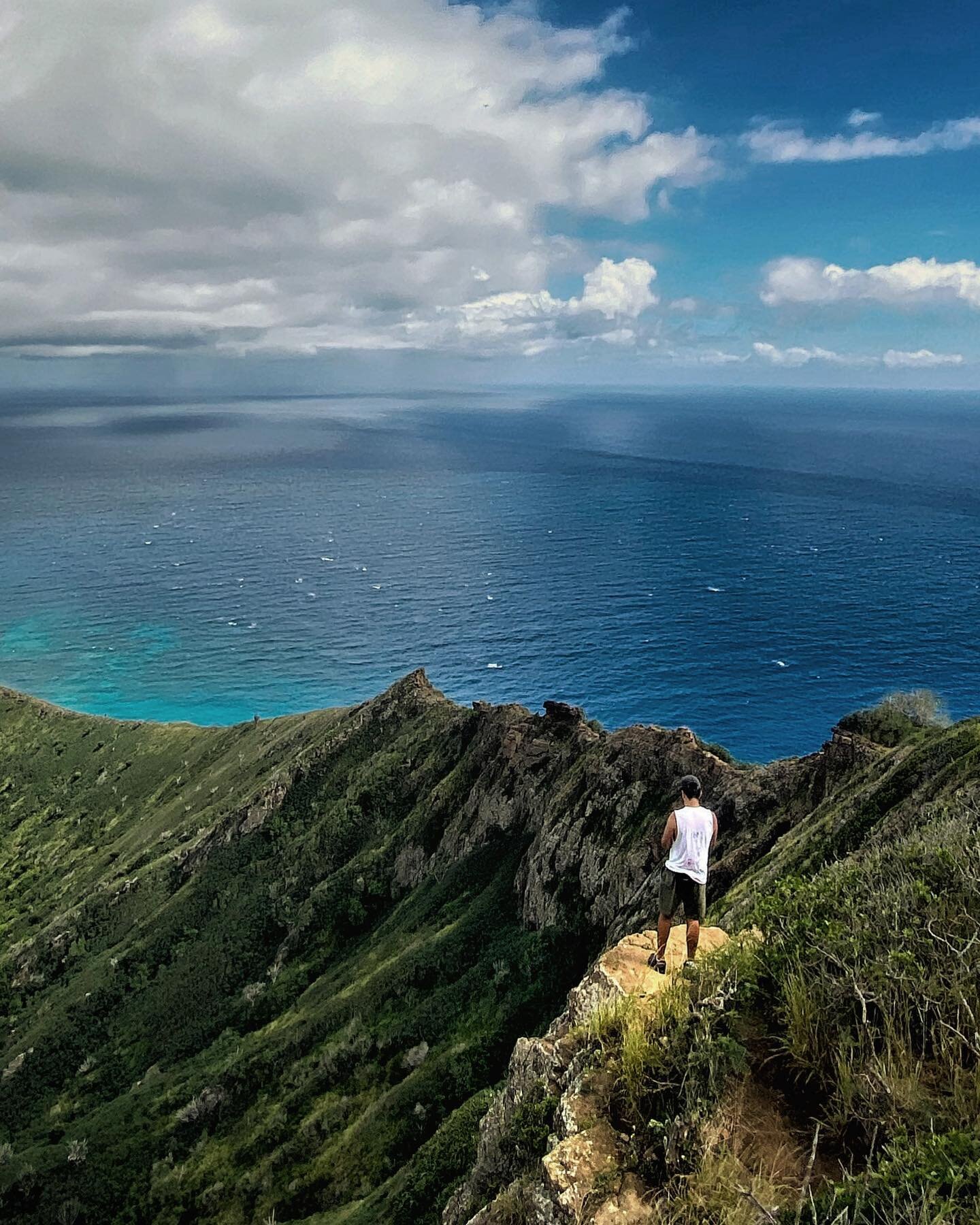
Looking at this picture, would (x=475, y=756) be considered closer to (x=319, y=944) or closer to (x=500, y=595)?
(x=319, y=944)

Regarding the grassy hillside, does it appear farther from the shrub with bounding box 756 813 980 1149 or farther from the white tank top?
the white tank top

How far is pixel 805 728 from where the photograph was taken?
118m

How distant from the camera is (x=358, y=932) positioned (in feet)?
230

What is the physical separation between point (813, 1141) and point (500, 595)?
17729 centimetres

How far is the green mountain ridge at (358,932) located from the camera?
42.0 meters

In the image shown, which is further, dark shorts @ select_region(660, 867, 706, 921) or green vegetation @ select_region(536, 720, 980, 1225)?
dark shorts @ select_region(660, 867, 706, 921)

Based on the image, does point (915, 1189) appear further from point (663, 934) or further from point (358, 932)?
point (358, 932)

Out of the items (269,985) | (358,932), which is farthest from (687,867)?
(269,985)

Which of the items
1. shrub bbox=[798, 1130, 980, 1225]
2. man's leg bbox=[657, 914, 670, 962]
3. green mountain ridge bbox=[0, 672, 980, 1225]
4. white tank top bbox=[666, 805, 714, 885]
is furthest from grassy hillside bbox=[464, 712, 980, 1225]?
man's leg bbox=[657, 914, 670, 962]

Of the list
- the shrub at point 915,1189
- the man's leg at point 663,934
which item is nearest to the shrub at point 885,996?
the shrub at point 915,1189

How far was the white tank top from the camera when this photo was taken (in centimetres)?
1602

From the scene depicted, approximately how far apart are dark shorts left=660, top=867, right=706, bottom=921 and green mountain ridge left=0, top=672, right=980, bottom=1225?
215cm

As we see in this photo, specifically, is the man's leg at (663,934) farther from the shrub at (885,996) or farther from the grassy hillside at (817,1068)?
the shrub at (885,996)

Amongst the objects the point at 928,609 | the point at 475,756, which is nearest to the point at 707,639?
the point at 928,609
